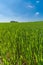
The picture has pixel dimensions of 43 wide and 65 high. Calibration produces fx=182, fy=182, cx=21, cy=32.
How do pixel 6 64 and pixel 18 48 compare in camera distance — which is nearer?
pixel 6 64

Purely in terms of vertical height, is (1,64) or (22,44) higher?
(22,44)

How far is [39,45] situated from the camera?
3465 mm

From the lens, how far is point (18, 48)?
3.74 m

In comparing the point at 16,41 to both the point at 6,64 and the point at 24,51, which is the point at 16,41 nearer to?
the point at 24,51

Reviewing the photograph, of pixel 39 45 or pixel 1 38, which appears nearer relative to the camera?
pixel 39 45

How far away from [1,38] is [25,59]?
6.86 feet

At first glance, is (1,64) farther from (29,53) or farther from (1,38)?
(1,38)

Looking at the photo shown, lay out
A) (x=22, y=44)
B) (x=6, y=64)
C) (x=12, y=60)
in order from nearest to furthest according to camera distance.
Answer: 1. (x=6, y=64)
2. (x=12, y=60)
3. (x=22, y=44)

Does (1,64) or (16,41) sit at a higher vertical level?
(16,41)

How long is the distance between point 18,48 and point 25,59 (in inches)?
19.9

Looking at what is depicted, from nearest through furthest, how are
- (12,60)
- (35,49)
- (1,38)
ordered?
(12,60) → (35,49) → (1,38)

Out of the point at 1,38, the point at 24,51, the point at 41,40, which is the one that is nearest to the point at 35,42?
the point at 41,40

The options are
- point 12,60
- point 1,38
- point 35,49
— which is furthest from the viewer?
point 1,38

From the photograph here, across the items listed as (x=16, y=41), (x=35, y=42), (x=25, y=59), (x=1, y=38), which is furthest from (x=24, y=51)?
(x=1, y=38)
